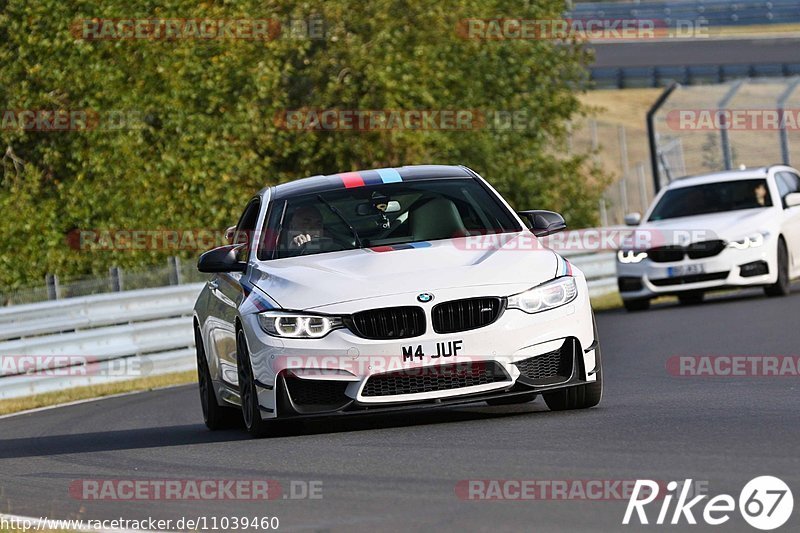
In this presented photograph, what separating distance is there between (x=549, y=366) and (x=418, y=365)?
78 centimetres

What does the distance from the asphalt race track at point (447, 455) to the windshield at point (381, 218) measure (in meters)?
1.08

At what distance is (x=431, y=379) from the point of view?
9430 millimetres

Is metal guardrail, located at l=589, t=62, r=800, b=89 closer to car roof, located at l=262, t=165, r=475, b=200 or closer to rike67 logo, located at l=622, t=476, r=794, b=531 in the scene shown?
car roof, located at l=262, t=165, r=475, b=200

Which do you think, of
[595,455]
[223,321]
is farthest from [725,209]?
[595,455]

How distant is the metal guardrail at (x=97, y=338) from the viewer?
18422 mm

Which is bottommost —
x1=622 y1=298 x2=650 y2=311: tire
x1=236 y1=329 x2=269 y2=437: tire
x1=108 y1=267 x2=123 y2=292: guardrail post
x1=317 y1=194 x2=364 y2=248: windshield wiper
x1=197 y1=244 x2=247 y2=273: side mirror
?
x1=622 y1=298 x2=650 y2=311: tire

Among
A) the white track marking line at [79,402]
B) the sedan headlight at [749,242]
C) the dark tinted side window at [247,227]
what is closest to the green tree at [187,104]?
the white track marking line at [79,402]

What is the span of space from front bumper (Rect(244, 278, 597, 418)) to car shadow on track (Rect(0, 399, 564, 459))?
59cm

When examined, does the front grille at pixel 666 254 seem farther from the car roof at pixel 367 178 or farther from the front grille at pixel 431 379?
the front grille at pixel 431 379

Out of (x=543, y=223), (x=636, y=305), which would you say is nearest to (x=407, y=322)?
(x=543, y=223)

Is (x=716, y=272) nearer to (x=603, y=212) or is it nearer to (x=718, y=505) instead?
(x=718, y=505)

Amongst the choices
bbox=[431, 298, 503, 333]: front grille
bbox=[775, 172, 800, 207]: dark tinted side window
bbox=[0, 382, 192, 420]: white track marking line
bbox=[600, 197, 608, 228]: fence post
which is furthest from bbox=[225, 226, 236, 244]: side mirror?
bbox=[600, 197, 608, 228]: fence post

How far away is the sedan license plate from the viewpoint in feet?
68.0

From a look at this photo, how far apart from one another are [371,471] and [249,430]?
87.2 inches
